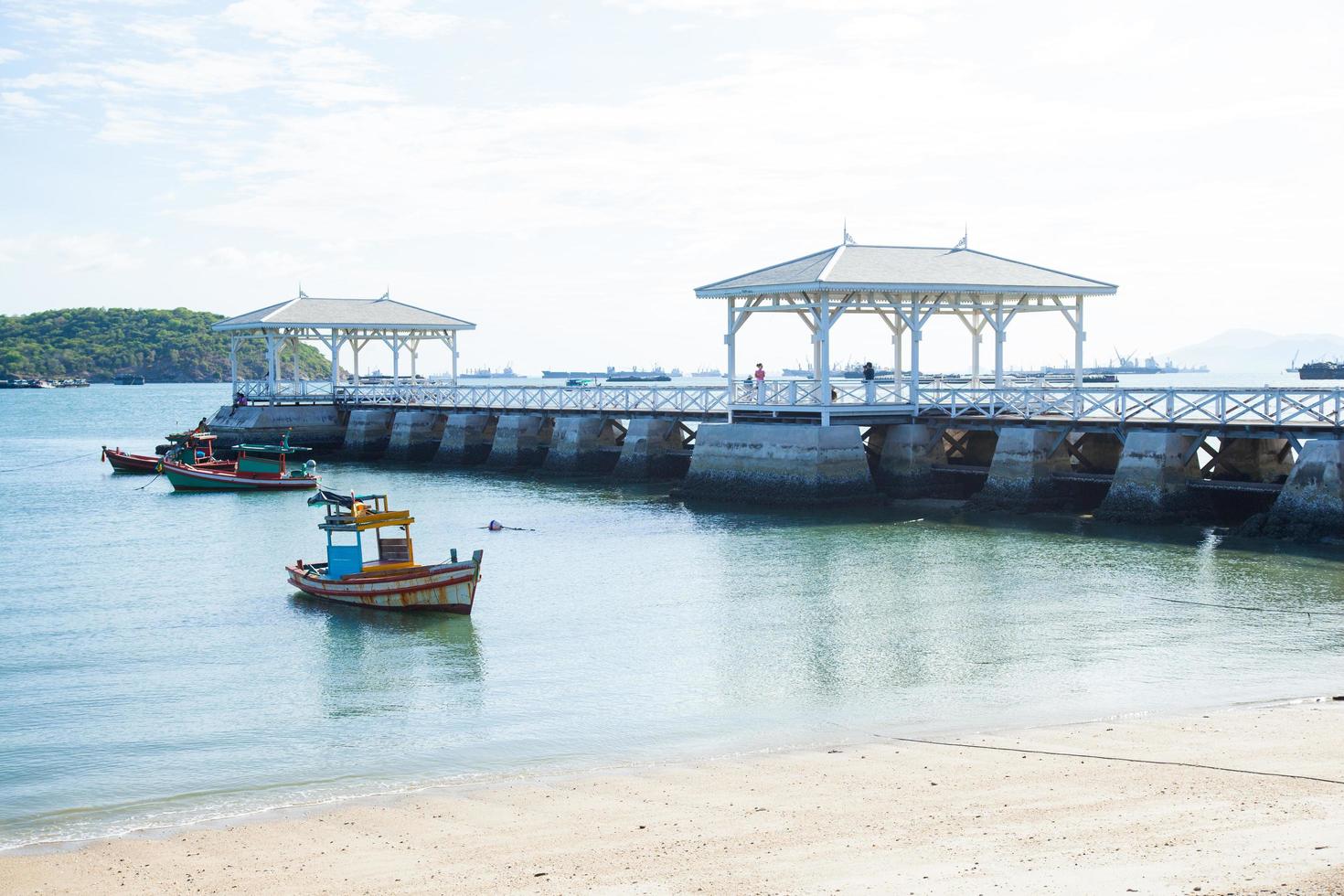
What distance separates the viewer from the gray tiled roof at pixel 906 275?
108ft

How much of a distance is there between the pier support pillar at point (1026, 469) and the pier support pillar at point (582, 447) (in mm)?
15545

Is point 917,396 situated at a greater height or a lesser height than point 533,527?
greater

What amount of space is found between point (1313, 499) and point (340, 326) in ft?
127

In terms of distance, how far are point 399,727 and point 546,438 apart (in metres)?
33.3

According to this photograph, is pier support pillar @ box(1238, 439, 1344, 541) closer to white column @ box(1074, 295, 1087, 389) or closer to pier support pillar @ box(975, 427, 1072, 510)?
pier support pillar @ box(975, 427, 1072, 510)

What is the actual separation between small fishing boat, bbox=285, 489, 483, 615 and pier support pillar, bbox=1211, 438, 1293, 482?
1743 centimetres

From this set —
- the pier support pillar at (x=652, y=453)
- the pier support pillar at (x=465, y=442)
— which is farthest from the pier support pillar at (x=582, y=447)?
the pier support pillar at (x=465, y=442)

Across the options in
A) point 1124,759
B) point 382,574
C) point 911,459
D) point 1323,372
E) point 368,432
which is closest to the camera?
point 1124,759

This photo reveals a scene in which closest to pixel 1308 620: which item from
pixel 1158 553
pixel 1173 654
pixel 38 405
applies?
pixel 1173 654

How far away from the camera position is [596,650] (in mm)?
17906

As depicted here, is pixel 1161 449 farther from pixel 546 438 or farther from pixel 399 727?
pixel 546 438

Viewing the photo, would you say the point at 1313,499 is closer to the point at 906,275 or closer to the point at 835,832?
the point at 906,275

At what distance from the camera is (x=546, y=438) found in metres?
47.3

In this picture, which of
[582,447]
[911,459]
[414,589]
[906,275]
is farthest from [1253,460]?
[582,447]
